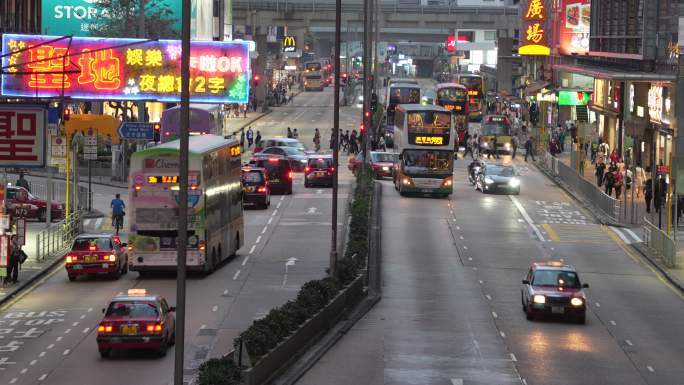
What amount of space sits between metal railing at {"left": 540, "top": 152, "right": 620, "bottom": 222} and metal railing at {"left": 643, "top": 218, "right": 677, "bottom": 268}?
25.7ft

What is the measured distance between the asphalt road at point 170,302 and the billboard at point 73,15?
2095 inches

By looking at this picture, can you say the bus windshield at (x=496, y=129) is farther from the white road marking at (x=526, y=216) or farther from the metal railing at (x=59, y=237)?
the metal railing at (x=59, y=237)

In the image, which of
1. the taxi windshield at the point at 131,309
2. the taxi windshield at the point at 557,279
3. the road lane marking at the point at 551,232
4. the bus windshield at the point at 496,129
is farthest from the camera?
the bus windshield at the point at 496,129

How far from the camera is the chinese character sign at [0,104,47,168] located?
89.4 feet

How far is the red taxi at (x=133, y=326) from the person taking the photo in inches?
1147

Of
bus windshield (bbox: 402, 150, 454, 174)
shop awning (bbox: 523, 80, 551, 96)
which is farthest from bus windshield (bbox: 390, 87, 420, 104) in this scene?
bus windshield (bbox: 402, 150, 454, 174)

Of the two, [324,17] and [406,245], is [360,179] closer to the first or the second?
[406,245]

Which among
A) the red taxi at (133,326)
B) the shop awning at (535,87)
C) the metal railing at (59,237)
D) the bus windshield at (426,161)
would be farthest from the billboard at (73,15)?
the red taxi at (133,326)

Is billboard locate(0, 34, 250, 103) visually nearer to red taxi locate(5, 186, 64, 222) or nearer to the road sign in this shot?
the road sign

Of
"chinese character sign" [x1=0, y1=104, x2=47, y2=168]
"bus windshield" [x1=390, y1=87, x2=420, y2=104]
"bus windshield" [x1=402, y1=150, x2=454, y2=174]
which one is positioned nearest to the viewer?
"chinese character sign" [x1=0, y1=104, x2=47, y2=168]

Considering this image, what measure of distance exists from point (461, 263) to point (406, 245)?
439 centimetres

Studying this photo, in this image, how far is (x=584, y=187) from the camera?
69.3m

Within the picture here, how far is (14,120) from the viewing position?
27312 mm

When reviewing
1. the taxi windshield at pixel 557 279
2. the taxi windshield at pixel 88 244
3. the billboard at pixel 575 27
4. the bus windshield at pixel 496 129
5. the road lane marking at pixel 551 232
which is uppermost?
the billboard at pixel 575 27
